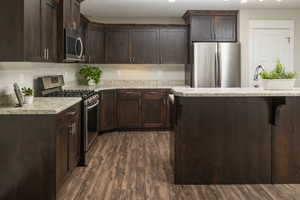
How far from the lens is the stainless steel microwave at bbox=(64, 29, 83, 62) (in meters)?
4.45

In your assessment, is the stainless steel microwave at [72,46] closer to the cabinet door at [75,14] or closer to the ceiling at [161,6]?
the cabinet door at [75,14]

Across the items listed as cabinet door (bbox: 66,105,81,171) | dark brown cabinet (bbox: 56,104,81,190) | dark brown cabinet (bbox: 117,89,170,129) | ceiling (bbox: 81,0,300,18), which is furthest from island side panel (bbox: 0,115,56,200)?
dark brown cabinet (bbox: 117,89,170,129)

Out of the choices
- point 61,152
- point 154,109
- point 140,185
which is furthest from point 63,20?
point 154,109

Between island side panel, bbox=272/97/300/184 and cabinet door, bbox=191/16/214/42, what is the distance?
11.0 ft

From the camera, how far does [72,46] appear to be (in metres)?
4.75

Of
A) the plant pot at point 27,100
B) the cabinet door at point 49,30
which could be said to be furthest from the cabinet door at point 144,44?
the plant pot at point 27,100

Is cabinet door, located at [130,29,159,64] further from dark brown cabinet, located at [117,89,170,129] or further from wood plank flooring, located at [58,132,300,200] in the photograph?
wood plank flooring, located at [58,132,300,200]

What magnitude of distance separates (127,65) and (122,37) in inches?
26.5

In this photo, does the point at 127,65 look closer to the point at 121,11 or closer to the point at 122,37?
the point at 122,37

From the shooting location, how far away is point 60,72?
19.4ft

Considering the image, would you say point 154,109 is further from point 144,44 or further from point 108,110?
point 144,44

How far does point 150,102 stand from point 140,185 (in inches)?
133

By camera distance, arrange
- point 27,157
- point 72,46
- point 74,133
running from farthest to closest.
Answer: point 72,46
point 74,133
point 27,157

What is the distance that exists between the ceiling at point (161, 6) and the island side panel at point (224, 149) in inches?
108
